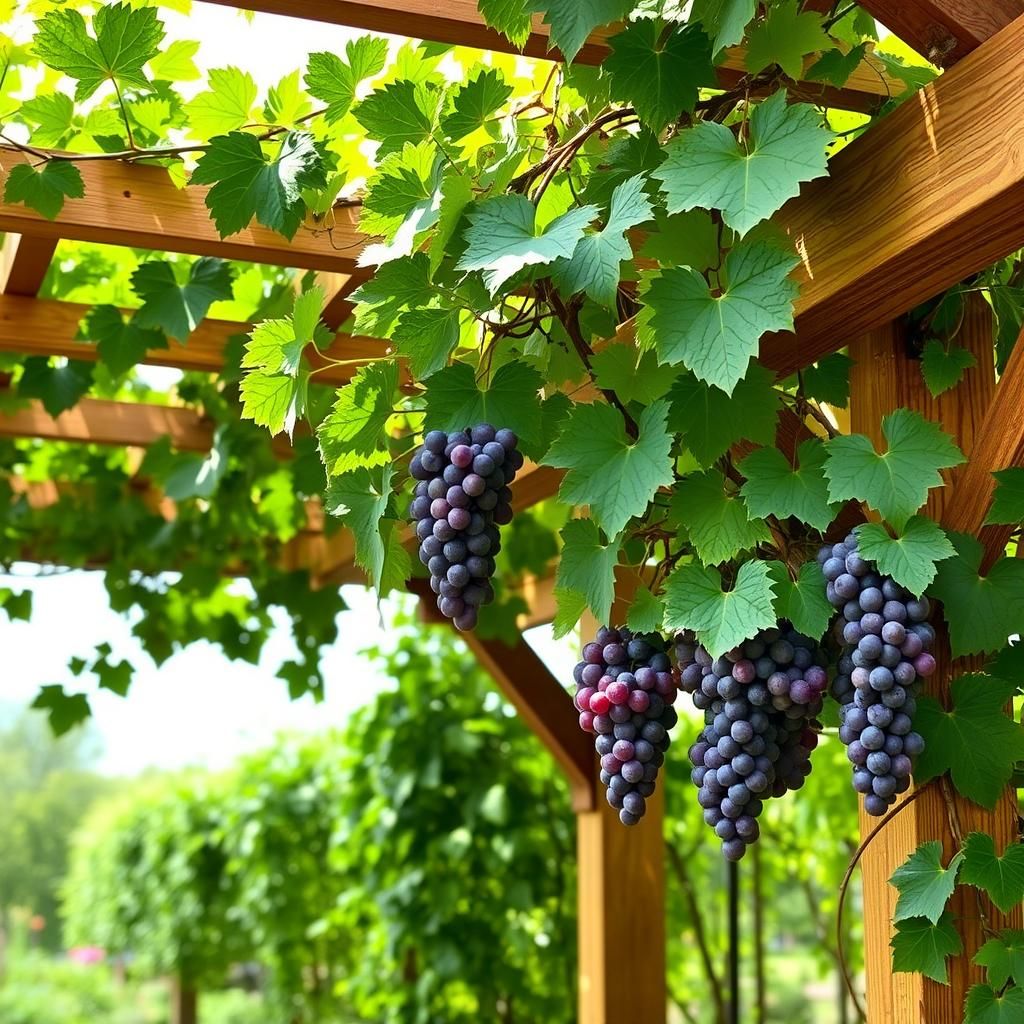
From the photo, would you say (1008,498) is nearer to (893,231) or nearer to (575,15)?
(893,231)

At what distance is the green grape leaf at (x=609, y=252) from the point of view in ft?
3.71

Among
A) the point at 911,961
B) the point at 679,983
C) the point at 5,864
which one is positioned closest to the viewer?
the point at 911,961

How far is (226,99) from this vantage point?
177 centimetres

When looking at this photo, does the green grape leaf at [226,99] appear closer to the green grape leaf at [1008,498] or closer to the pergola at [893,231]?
the pergola at [893,231]

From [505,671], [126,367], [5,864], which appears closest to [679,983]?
[505,671]

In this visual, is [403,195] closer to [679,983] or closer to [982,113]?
[982,113]

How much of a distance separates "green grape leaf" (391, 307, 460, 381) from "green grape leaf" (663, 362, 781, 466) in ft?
0.77

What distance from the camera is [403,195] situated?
1.28 metres

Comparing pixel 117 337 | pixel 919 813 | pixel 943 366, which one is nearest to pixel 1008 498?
pixel 943 366

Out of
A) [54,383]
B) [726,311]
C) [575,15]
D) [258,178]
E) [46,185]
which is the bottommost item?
[726,311]

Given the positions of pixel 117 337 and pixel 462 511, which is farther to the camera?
pixel 117 337

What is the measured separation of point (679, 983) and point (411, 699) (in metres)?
1.91

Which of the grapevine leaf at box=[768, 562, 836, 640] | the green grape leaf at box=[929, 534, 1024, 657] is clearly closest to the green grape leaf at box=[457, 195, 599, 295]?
the grapevine leaf at box=[768, 562, 836, 640]

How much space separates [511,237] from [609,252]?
87 millimetres
